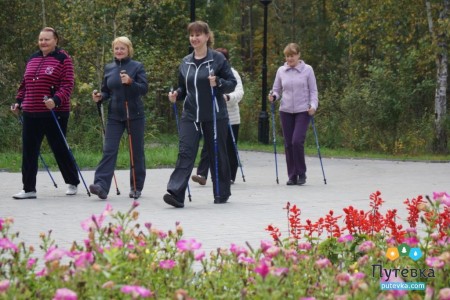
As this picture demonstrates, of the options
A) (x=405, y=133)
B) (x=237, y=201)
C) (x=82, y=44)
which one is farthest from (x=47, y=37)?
(x=405, y=133)

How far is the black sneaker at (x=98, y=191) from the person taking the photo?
1277 centimetres

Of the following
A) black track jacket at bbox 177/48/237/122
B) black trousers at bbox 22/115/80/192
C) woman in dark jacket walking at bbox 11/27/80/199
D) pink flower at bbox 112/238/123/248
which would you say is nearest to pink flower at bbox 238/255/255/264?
pink flower at bbox 112/238/123/248

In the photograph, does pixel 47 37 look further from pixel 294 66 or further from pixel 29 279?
pixel 29 279

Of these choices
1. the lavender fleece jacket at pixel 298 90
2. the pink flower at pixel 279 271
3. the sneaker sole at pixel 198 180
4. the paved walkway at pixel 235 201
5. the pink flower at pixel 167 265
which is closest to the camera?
the pink flower at pixel 279 271

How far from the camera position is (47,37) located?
1286cm

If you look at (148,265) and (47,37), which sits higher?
(47,37)

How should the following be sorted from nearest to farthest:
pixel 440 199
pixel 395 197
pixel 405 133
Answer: pixel 440 199 → pixel 395 197 → pixel 405 133

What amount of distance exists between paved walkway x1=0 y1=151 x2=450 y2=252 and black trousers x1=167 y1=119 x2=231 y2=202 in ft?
0.75

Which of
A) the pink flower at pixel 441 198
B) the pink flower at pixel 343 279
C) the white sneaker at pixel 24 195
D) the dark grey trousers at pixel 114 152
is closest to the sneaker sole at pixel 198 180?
the dark grey trousers at pixel 114 152

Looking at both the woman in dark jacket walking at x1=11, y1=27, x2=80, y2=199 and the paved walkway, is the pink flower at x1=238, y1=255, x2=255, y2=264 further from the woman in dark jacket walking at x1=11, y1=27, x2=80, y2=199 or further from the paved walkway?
the woman in dark jacket walking at x1=11, y1=27, x2=80, y2=199

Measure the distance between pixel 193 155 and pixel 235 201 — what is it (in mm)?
986

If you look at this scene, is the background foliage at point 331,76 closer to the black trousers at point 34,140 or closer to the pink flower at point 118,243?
the black trousers at point 34,140

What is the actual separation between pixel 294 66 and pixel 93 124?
36.8 feet

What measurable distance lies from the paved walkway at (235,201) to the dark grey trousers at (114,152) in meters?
0.25
